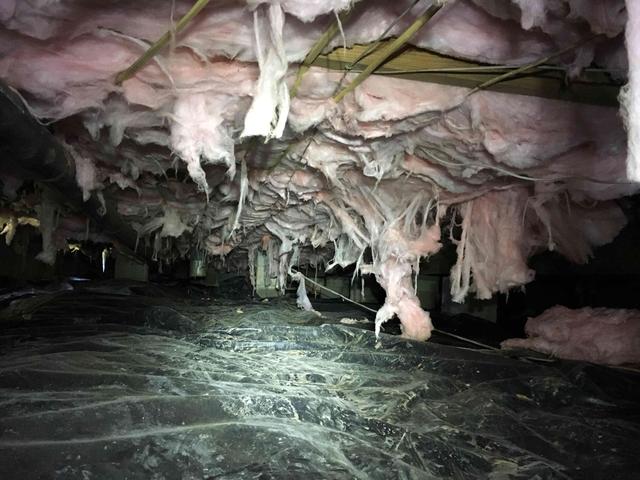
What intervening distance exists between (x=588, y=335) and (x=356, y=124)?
2.27 meters

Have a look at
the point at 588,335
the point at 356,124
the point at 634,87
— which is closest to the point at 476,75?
the point at 356,124

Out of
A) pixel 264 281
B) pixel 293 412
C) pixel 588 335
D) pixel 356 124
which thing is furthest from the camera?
pixel 264 281

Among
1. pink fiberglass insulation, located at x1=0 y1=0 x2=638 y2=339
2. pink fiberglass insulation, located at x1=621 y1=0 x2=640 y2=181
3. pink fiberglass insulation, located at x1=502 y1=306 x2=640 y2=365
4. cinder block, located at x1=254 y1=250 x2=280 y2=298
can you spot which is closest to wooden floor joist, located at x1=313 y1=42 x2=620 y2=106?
pink fiberglass insulation, located at x1=0 y1=0 x2=638 y2=339

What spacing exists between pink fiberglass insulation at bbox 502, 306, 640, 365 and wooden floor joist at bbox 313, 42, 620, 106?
170cm

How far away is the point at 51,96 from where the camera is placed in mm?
1798

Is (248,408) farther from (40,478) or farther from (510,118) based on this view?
(510,118)

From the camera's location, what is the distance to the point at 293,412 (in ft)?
5.54

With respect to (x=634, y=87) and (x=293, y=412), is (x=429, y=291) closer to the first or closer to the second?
(x=293, y=412)

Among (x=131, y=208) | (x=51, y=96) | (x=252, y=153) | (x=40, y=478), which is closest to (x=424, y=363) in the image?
(x=252, y=153)

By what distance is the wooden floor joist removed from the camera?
173 centimetres

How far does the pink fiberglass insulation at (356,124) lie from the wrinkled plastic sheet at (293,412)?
34.8 inches

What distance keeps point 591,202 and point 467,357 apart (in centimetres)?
127

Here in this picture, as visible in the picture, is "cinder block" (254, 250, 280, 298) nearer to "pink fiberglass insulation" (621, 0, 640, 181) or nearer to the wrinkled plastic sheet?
the wrinkled plastic sheet

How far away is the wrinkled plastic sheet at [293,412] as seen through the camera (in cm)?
126
